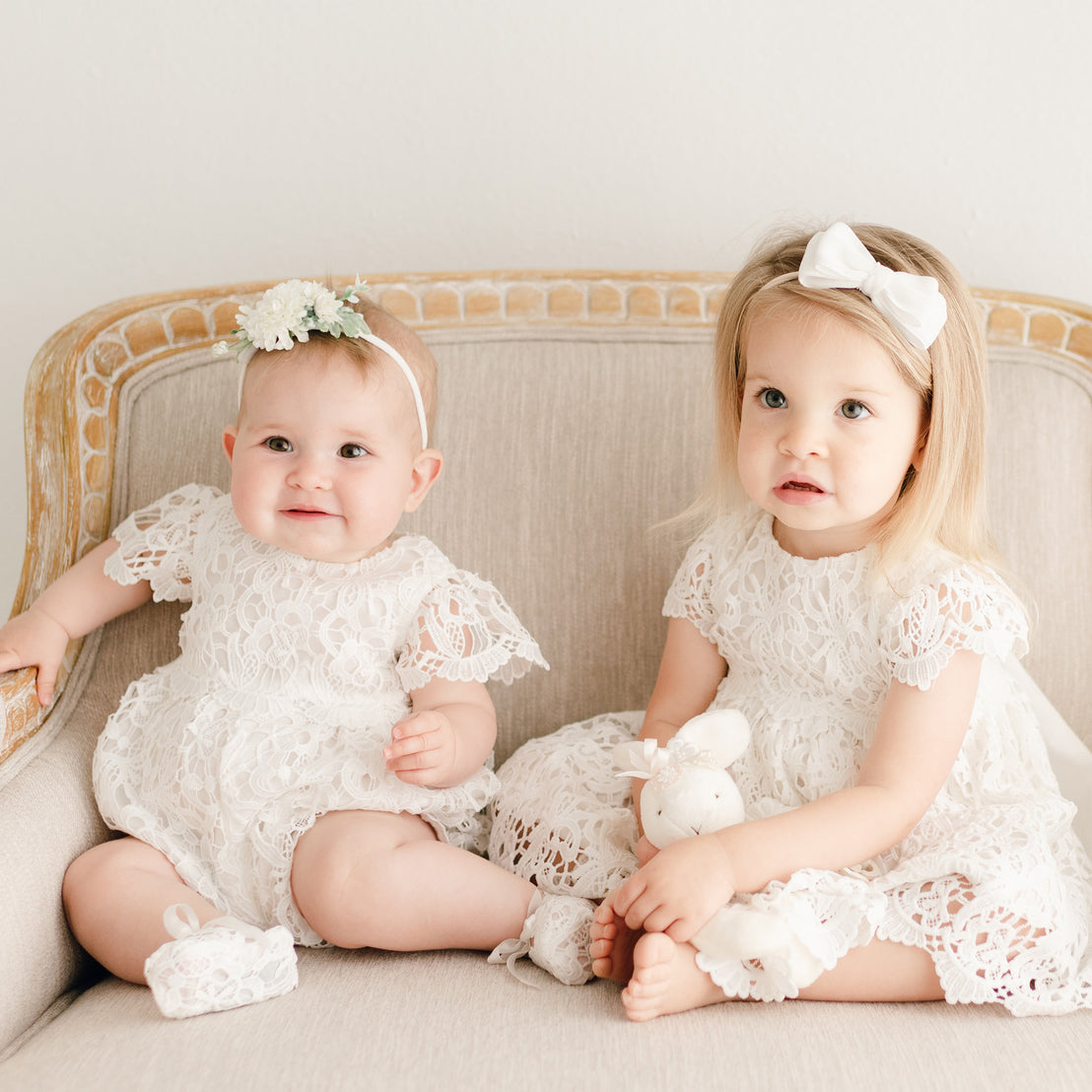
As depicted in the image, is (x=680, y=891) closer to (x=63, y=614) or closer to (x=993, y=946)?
(x=993, y=946)

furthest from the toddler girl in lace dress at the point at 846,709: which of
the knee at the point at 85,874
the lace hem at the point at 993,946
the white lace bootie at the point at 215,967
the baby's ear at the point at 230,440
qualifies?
the baby's ear at the point at 230,440

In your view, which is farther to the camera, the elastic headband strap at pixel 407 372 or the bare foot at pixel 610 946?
the elastic headband strap at pixel 407 372

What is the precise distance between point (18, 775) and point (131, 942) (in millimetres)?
264

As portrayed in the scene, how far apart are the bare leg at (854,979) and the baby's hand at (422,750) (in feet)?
1.03

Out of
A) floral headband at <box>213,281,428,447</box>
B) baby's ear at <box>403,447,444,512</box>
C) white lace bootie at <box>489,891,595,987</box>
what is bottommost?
white lace bootie at <box>489,891,595,987</box>

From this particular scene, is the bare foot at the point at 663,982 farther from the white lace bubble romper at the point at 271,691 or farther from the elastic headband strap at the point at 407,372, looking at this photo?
the elastic headband strap at the point at 407,372

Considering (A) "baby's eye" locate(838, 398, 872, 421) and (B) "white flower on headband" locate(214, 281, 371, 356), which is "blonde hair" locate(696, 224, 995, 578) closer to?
(A) "baby's eye" locate(838, 398, 872, 421)

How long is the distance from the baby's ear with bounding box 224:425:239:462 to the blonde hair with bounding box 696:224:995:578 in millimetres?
639

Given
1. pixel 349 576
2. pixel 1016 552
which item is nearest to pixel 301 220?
pixel 349 576

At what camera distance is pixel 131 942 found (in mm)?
1151

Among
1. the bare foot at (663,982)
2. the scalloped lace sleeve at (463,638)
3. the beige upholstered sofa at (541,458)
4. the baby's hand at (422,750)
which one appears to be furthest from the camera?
the beige upholstered sofa at (541,458)

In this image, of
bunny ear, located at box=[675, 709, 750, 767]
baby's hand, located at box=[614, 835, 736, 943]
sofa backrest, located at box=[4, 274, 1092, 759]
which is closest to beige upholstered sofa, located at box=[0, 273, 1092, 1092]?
sofa backrest, located at box=[4, 274, 1092, 759]

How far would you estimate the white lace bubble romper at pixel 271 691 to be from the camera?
50.1 inches

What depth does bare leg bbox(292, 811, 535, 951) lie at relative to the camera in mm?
1172
